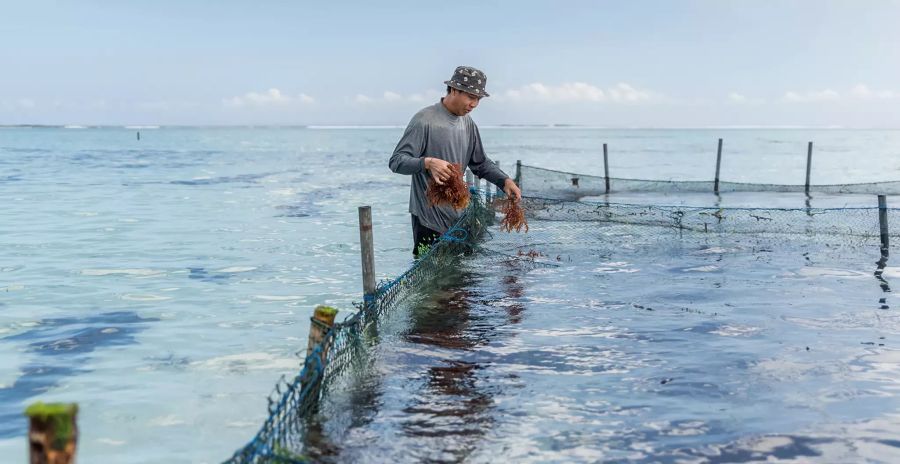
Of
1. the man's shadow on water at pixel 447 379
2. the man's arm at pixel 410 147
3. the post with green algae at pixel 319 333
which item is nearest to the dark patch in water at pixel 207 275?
the man's shadow on water at pixel 447 379

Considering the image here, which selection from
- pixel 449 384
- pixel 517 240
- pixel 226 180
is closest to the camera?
pixel 449 384

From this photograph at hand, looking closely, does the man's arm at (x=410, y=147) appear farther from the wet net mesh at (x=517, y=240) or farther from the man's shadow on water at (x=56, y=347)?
the man's shadow on water at (x=56, y=347)

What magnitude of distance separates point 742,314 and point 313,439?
5694 millimetres

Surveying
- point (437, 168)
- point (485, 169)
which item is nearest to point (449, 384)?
point (437, 168)

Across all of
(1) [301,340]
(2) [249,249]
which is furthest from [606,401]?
(2) [249,249]

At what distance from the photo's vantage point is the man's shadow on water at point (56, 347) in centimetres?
754

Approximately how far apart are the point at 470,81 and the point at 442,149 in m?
0.71

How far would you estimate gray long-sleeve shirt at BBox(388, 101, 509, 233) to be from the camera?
295 inches

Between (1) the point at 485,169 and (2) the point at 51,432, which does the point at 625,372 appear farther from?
(2) the point at 51,432

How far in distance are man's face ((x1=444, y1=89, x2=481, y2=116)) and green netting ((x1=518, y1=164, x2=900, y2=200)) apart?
1619cm

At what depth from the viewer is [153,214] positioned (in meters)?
25.6

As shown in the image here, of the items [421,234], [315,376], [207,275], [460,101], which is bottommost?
[207,275]

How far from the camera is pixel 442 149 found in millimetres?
7758

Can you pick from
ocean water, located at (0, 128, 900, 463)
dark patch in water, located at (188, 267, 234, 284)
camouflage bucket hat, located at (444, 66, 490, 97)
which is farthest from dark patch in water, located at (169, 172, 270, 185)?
camouflage bucket hat, located at (444, 66, 490, 97)
